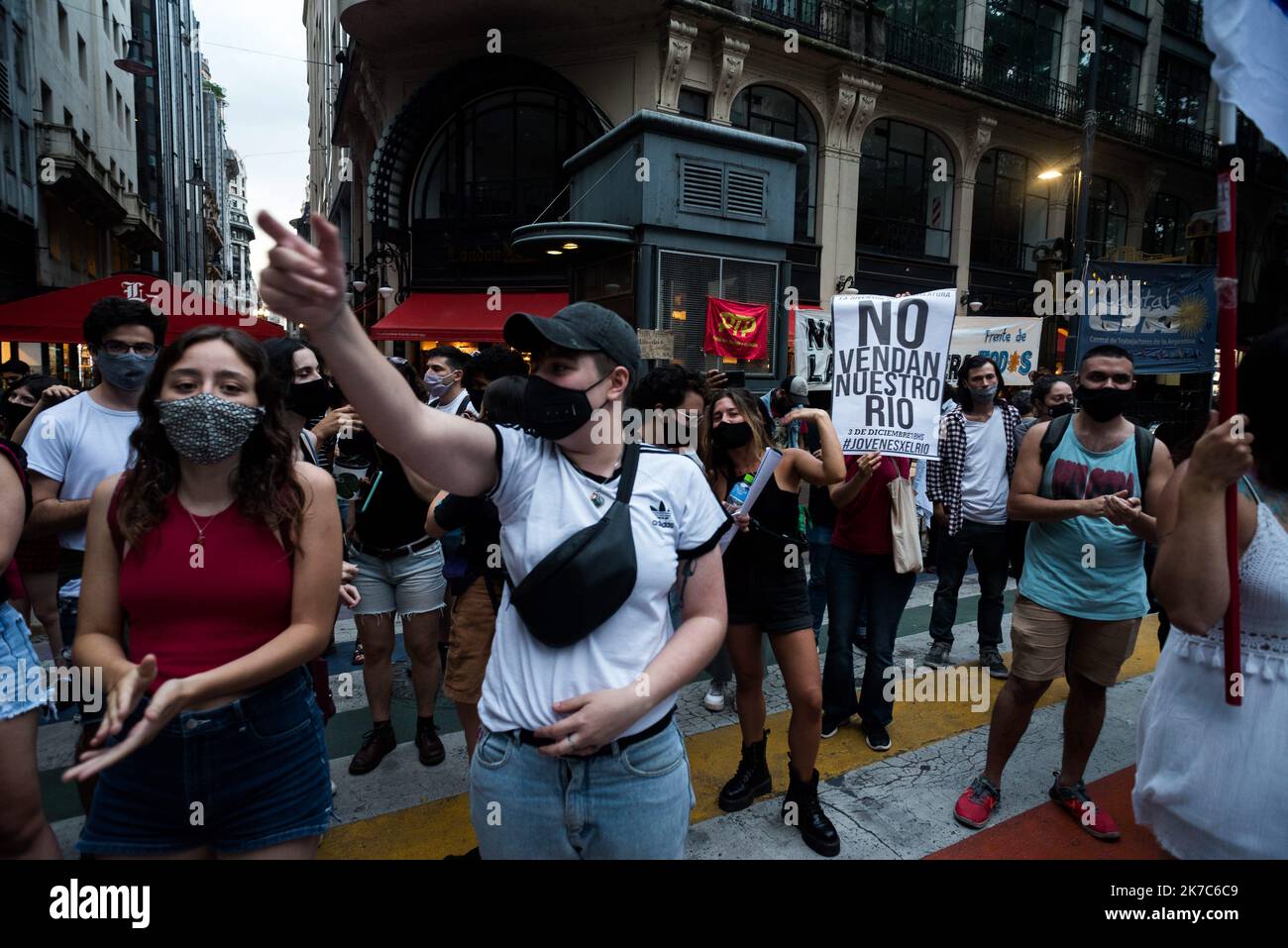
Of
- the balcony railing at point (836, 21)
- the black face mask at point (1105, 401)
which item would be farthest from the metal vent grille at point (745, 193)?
the balcony railing at point (836, 21)

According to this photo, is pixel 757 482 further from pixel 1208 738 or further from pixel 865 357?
pixel 1208 738

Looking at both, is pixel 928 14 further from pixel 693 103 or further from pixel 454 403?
pixel 454 403

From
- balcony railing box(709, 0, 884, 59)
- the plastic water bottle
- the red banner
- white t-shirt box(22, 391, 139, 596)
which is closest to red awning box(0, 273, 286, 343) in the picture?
the red banner

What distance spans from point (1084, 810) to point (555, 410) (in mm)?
3204

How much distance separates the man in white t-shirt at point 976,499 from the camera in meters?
5.23

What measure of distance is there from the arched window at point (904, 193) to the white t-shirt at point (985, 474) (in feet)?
44.5

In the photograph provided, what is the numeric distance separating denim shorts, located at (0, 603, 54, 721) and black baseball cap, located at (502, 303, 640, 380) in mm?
1668

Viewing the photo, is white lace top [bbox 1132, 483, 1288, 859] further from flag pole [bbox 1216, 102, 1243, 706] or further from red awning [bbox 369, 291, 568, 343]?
red awning [bbox 369, 291, 568, 343]

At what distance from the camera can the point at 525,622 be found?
1.68 metres

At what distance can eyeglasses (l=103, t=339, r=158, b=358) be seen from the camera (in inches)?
117

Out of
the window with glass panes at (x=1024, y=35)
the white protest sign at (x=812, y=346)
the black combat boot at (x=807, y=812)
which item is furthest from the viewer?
the window with glass panes at (x=1024, y=35)

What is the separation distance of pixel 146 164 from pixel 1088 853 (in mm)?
50567

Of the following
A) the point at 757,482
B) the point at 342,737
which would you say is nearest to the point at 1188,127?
the point at 757,482

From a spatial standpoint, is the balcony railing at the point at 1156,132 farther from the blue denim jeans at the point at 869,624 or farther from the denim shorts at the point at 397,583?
the denim shorts at the point at 397,583
